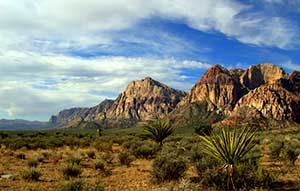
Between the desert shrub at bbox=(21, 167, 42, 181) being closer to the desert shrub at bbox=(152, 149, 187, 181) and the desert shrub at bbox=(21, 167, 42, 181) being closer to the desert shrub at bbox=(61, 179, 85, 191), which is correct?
the desert shrub at bbox=(61, 179, 85, 191)

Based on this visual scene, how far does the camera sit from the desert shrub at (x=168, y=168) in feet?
47.1

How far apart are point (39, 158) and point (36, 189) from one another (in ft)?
32.4

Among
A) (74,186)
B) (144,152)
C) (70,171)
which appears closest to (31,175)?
(70,171)

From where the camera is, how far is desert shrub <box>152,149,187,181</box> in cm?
1434

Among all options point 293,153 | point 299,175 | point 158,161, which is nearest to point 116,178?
point 158,161

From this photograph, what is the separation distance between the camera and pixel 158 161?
14.8 meters

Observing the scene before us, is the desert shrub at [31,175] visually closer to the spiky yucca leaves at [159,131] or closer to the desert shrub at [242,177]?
the desert shrub at [242,177]

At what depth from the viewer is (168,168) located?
14.4 meters

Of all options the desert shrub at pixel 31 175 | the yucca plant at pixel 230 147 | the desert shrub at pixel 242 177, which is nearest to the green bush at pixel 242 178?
the desert shrub at pixel 242 177

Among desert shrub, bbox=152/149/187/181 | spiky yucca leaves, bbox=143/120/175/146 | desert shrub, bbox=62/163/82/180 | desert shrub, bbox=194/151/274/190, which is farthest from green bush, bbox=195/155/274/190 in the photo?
spiky yucca leaves, bbox=143/120/175/146

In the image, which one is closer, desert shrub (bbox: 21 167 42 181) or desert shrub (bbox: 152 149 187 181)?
desert shrub (bbox: 152 149 187 181)

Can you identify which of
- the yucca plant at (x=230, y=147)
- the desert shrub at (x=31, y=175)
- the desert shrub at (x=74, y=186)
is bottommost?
the desert shrub at (x=31, y=175)

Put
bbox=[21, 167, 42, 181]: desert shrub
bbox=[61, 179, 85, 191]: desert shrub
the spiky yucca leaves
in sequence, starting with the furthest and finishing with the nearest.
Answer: the spiky yucca leaves < bbox=[21, 167, 42, 181]: desert shrub < bbox=[61, 179, 85, 191]: desert shrub

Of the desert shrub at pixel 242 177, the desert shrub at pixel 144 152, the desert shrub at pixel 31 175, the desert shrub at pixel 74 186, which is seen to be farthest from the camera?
the desert shrub at pixel 144 152
